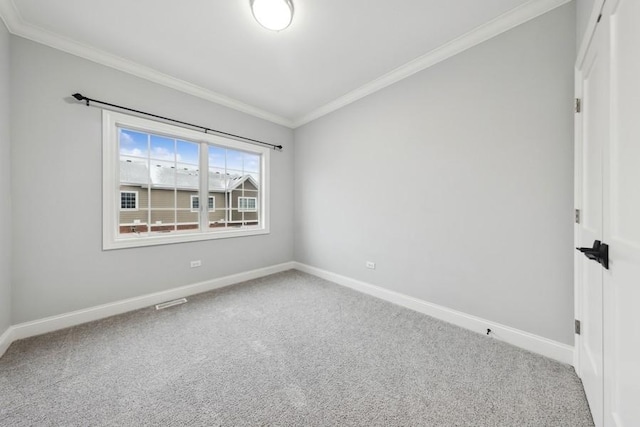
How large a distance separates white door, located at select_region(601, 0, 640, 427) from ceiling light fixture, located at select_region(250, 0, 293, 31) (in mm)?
1842

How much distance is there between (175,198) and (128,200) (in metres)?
0.47

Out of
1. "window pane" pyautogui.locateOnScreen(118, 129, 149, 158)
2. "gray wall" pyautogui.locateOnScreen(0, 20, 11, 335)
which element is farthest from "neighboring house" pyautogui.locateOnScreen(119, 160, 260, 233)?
"gray wall" pyautogui.locateOnScreen(0, 20, 11, 335)

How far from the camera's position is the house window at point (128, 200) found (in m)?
2.50

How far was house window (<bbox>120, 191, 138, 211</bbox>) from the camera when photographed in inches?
98.4

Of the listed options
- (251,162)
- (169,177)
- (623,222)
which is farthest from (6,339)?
(623,222)

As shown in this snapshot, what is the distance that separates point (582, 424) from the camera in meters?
1.15

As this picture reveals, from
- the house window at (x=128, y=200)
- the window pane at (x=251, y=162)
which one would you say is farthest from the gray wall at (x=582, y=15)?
the house window at (x=128, y=200)

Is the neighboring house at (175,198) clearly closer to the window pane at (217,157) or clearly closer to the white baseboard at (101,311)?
the window pane at (217,157)

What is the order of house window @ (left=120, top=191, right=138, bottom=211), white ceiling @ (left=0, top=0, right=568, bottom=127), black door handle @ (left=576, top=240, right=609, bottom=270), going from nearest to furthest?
black door handle @ (left=576, top=240, right=609, bottom=270), white ceiling @ (left=0, top=0, right=568, bottom=127), house window @ (left=120, top=191, right=138, bottom=211)

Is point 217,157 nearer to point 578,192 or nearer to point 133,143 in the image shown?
point 133,143

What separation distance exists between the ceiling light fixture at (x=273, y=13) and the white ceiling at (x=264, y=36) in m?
0.08

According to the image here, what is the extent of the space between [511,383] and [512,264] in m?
0.88

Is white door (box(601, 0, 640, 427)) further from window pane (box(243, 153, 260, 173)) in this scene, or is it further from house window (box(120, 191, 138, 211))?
house window (box(120, 191, 138, 211))

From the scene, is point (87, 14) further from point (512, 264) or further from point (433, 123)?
point (512, 264)
